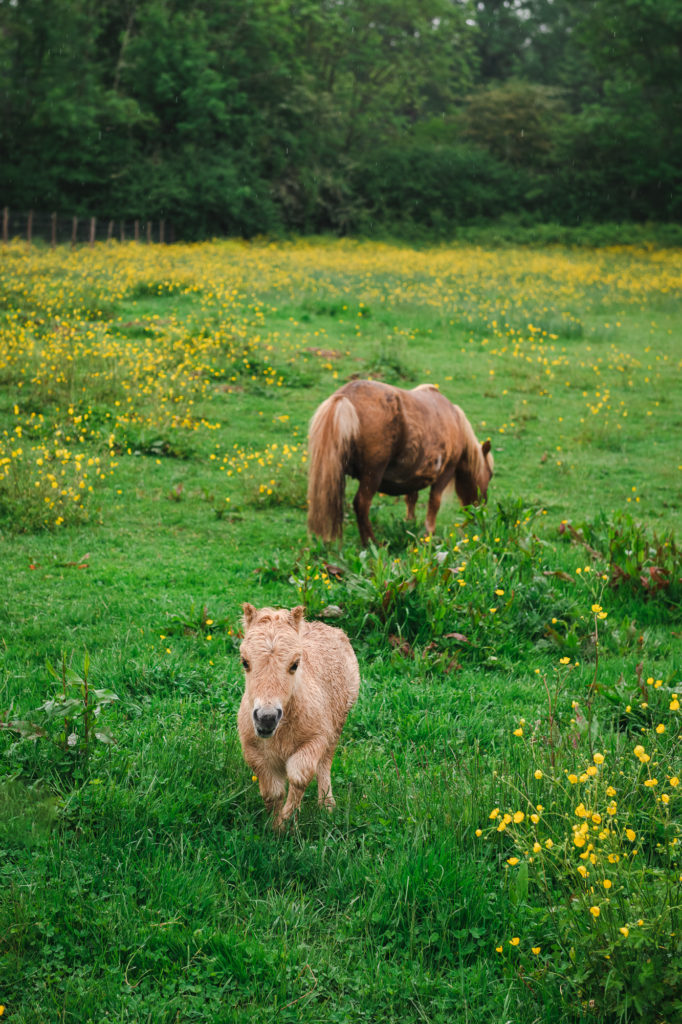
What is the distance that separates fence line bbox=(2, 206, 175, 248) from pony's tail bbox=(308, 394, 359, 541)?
→ 24.9m

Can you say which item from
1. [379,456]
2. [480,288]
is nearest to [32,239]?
[480,288]

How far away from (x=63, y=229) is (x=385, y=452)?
96.0 feet

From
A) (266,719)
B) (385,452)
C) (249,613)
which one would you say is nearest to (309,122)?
(385,452)

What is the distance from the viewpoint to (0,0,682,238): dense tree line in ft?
119

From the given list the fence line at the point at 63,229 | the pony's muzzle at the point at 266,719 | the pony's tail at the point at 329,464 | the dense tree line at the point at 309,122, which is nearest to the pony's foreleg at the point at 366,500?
the pony's tail at the point at 329,464

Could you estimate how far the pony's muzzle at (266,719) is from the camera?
2795 millimetres

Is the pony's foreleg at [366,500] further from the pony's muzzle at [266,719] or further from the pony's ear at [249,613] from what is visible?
the pony's muzzle at [266,719]

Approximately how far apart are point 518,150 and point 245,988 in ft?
171

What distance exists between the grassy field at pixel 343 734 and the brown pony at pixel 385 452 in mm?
412

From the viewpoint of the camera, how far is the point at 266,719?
279 cm

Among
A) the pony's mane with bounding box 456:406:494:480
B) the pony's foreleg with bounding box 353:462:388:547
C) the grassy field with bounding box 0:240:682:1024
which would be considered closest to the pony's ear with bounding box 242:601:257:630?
the grassy field with bounding box 0:240:682:1024

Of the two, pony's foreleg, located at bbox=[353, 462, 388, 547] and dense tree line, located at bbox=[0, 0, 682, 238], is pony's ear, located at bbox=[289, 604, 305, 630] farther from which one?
dense tree line, located at bbox=[0, 0, 682, 238]

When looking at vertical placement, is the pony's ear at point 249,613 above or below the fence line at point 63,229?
below

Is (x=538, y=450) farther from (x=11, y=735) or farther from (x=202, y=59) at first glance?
(x=202, y=59)
